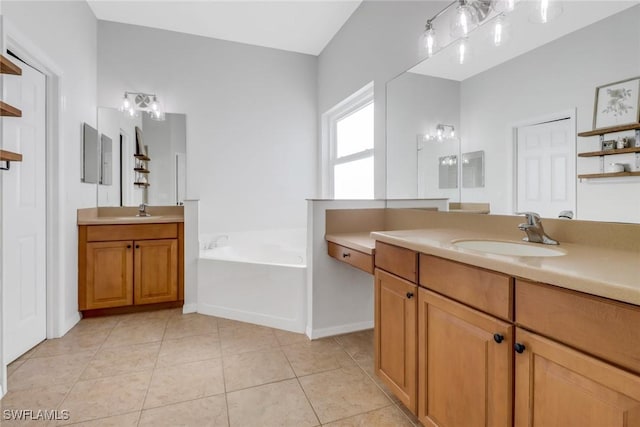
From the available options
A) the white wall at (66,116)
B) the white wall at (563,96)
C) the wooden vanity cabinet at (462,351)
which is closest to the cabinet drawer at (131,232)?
the white wall at (66,116)

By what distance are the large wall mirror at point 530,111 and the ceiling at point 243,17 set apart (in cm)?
146

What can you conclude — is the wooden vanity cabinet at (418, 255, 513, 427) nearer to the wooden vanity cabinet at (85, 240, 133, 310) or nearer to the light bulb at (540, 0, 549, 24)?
the light bulb at (540, 0, 549, 24)

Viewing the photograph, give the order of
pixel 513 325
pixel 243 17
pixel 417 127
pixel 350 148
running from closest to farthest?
1. pixel 513 325
2. pixel 417 127
3. pixel 243 17
4. pixel 350 148

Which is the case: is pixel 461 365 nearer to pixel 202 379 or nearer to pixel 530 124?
pixel 530 124

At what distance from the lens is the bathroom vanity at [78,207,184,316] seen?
2.72 m

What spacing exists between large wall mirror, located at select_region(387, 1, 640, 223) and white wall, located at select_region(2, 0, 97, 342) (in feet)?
8.39

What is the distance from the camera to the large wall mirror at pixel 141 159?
318 cm

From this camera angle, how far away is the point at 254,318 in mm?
2619

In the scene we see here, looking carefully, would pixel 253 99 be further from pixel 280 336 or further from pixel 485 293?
pixel 485 293

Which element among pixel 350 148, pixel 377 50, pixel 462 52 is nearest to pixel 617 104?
pixel 462 52

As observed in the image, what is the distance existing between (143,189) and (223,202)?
2.65 ft

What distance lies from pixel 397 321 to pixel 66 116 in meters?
2.83

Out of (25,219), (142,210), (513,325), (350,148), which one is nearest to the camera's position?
(513,325)

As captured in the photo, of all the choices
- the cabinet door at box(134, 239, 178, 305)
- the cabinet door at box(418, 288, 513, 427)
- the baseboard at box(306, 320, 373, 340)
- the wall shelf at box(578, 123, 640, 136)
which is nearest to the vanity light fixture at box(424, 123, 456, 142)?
the wall shelf at box(578, 123, 640, 136)
